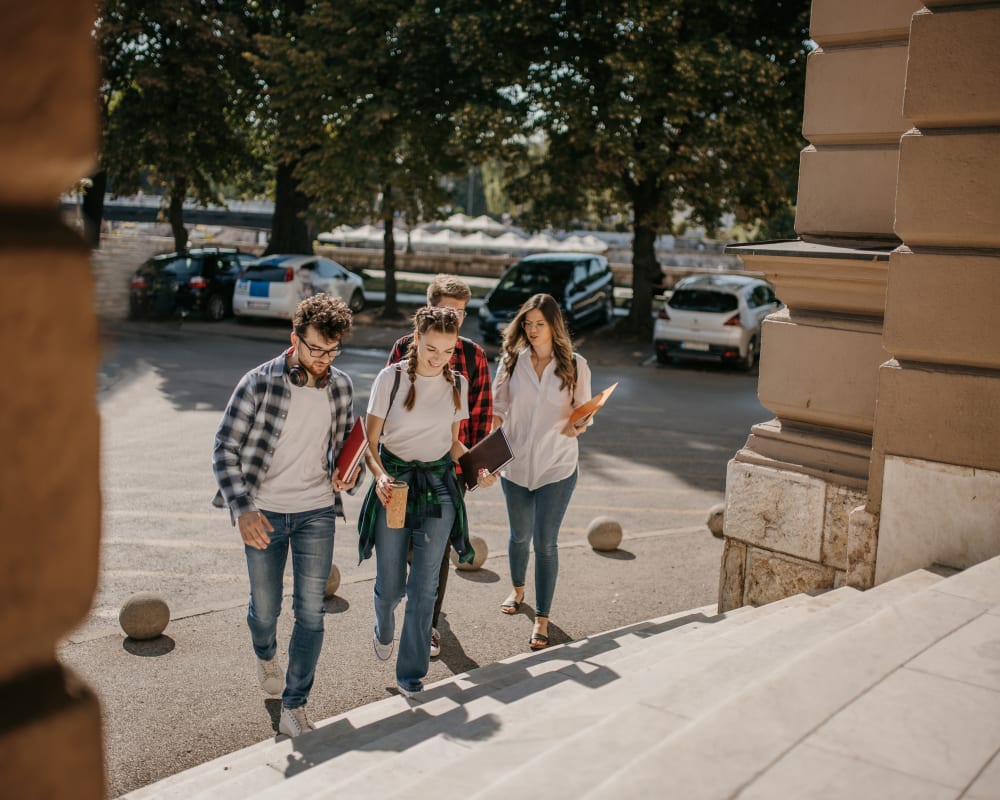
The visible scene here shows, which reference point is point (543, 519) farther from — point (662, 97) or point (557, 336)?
point (662, 97)

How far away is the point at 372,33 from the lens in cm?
2275

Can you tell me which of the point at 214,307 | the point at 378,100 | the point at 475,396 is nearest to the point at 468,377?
the point at 475,396

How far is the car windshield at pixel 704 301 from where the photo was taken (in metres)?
20.5

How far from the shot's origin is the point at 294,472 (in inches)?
197

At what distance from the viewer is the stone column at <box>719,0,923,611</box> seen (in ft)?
19.7

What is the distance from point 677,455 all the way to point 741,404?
4.54 metres

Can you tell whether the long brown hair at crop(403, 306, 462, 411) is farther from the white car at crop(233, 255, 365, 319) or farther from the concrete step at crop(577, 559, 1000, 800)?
the white car at crop(233, 255, 365, 319)

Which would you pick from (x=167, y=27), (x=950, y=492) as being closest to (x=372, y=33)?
(x=167, y=27)

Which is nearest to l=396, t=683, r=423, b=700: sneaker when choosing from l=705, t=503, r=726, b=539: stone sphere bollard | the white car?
l=705, t=503, r=726, b=539: stone sphere bollard

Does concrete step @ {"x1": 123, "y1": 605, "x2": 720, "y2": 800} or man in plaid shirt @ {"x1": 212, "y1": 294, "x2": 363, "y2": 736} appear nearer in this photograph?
concrete step @ {"x1": 123, "y1": 605, "x2": 720, "y2": 800}

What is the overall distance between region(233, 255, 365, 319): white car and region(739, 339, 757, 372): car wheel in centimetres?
867

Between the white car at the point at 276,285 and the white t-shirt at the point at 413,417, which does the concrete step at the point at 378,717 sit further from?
the white car at the point at 276,285

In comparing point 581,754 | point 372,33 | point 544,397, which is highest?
point 372,33

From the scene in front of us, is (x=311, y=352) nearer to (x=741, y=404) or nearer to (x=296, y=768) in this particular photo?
(x=296, y=768)
